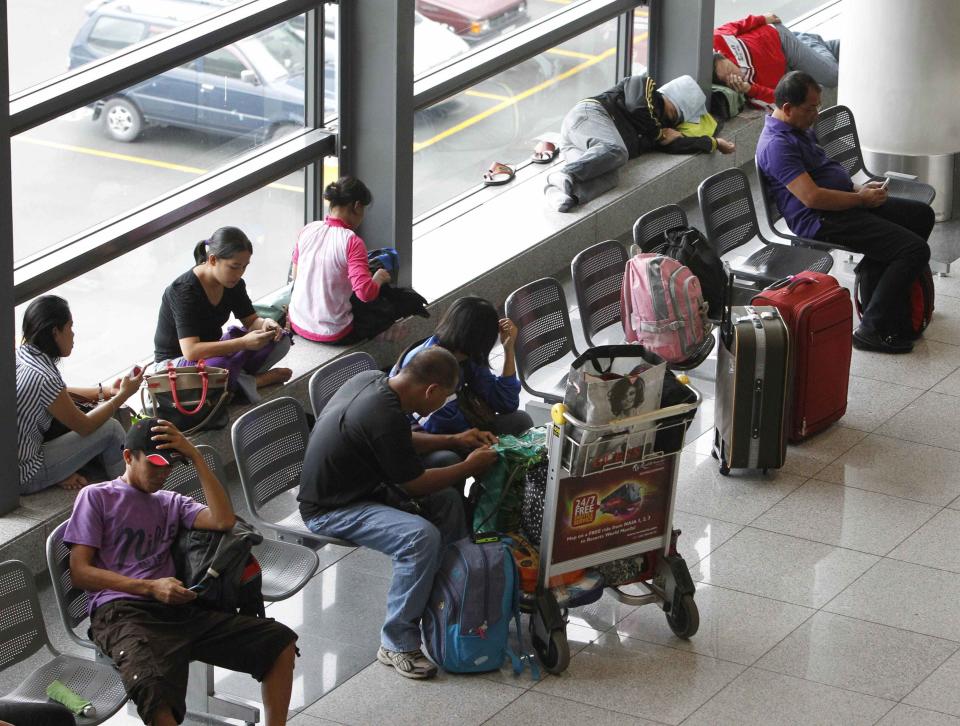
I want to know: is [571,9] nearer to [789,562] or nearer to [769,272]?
[769,272]

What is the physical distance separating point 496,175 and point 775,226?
90.1 inches

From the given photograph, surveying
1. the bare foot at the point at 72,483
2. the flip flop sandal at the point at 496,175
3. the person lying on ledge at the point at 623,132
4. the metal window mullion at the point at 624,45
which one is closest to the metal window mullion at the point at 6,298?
the bare foot at the point at 72,483

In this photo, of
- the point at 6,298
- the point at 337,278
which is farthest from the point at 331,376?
the point at 337,278

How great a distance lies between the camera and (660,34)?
37.6ft

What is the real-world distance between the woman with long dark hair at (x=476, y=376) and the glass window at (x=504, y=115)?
336cm

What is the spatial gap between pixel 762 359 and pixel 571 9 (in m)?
4.69

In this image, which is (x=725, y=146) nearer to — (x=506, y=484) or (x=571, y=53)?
(x=571, y=53)

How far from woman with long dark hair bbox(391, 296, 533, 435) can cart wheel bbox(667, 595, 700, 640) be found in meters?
1.09

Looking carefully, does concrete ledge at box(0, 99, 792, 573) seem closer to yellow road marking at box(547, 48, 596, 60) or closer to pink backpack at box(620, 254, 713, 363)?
yellow road marking at box(547, 48, 596, 60)

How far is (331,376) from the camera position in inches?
252

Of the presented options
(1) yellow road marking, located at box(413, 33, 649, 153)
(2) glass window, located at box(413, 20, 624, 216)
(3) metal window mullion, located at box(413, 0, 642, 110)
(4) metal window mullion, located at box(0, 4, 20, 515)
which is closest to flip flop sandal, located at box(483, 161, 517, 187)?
(2) glass window, located at box(413, 20, 624, 216)

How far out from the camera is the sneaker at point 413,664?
5559 millimetres

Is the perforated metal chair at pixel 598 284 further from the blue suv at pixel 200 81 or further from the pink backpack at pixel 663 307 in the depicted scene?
the blue suv at pixel 200 81

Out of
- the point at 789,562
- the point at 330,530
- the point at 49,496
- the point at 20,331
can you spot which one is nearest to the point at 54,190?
the point at 20,331
